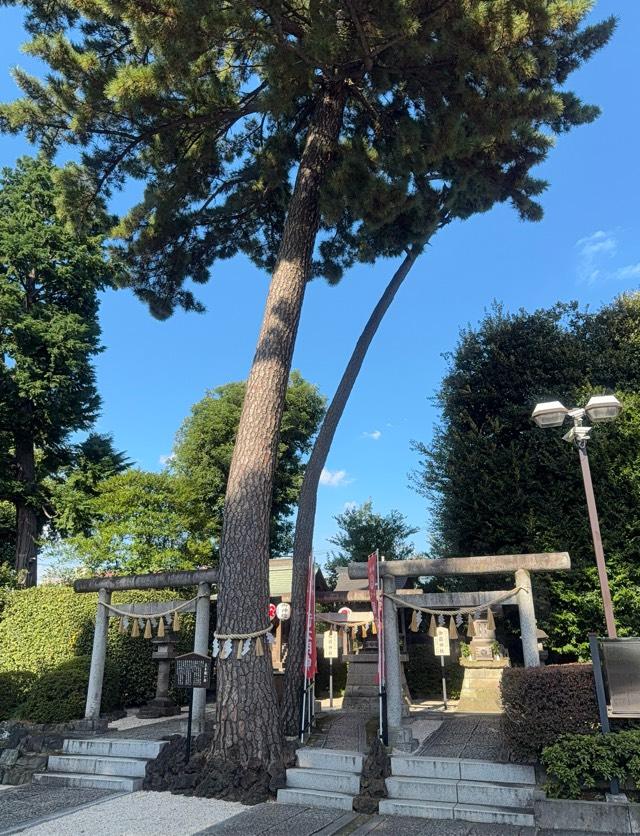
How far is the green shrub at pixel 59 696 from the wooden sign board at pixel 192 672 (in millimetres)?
2832

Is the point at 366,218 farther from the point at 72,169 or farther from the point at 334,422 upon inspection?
the point at 72,169

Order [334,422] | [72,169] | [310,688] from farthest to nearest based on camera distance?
[72,169], [334,422], [310,688]

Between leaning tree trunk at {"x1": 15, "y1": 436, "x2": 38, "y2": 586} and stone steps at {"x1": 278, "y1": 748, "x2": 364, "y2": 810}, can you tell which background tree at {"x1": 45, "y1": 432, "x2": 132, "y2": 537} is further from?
stone steps at {"x1": 278, "y1": 748, "x2": 364, "y2": 810}

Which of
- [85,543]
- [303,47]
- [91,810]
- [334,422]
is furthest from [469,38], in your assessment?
[85,543]

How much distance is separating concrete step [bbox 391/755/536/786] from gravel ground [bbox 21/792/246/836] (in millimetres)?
1709

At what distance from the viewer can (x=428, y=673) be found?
13445mm

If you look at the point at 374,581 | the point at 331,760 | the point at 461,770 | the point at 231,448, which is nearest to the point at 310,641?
the point at 374,581

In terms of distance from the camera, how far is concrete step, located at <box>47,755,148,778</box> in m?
6.45

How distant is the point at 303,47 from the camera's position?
6.65 m

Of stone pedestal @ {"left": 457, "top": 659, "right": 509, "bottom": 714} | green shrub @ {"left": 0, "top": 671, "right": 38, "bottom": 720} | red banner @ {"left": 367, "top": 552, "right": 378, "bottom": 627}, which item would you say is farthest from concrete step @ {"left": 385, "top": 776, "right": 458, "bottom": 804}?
green shrub @ {"left": 0, "top": 671, "right": 38, "bottom": 720}

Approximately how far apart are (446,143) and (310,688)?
25.3 ft

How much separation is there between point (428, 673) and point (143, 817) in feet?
32.4

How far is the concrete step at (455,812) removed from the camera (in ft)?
15.2

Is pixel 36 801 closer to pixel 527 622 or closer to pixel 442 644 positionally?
pixel 442 644
